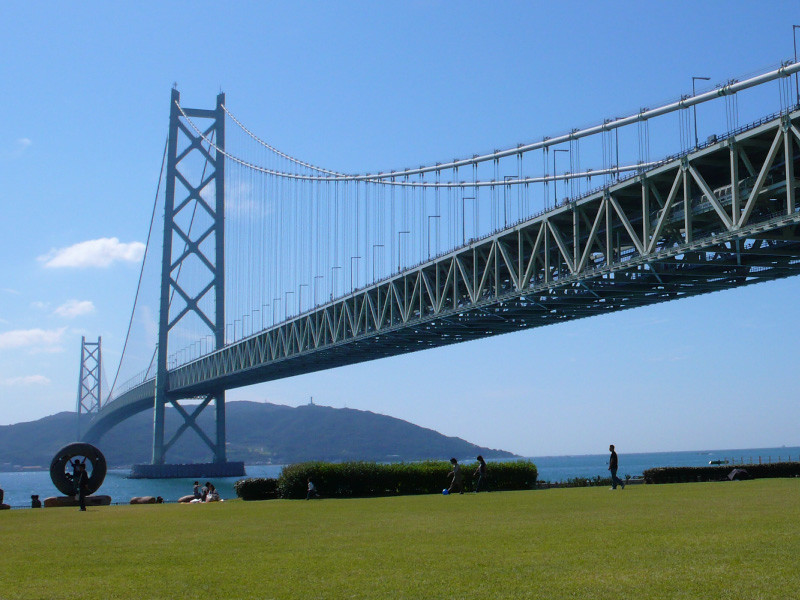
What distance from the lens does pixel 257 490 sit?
30.4 meters

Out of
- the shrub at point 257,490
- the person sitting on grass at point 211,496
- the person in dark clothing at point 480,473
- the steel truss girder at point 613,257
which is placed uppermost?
the steel truss girder at point 613,257

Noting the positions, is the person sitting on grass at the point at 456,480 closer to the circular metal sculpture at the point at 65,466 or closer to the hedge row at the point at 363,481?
the hedge row at the point at 363,481

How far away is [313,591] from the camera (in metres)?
9.88

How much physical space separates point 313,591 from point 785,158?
1883 centimetres

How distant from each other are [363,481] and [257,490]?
3372 millimetres

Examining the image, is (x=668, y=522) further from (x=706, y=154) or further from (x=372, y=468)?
(x=372, y=468)

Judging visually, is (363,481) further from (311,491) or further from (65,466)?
(65,466)

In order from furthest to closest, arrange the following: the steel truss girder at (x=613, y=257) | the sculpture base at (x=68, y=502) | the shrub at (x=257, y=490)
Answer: the shrub at (x=257, y=490)
the sculpture base at (x=68, y=502)
the steel truss girder at (x=613, y=257)

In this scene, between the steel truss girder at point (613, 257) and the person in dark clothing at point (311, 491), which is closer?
the steel truss girder at point (613, 257)

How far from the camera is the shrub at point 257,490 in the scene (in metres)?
30.3

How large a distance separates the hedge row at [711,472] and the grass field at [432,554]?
11186 mm

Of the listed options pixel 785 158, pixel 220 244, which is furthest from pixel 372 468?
pixel 220 244

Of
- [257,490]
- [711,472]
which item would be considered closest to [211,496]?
[257,490]

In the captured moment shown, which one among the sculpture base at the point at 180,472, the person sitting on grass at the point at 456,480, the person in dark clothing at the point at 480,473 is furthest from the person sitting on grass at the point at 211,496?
the sculpture base at the point at 180,472
